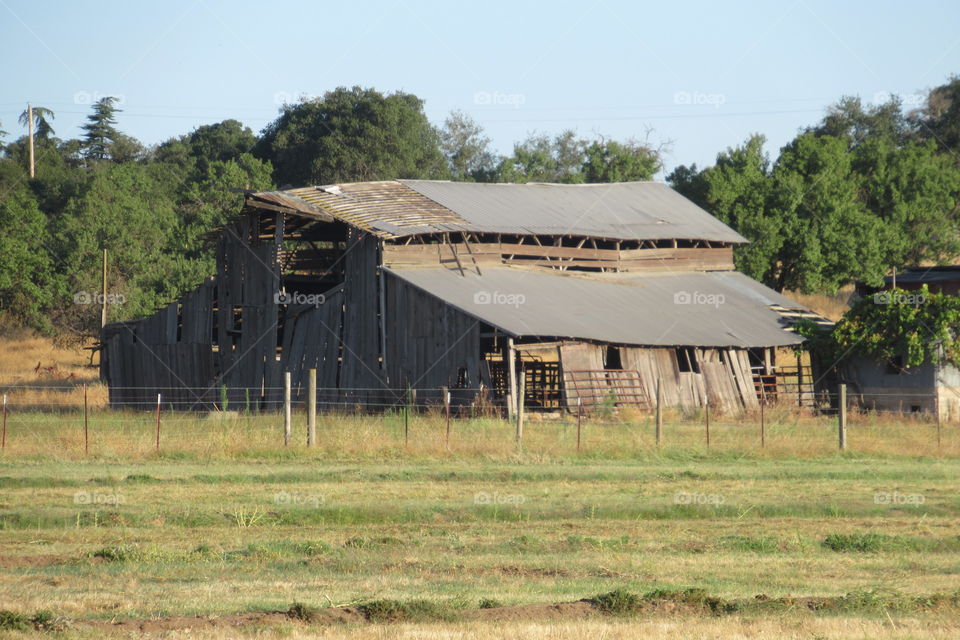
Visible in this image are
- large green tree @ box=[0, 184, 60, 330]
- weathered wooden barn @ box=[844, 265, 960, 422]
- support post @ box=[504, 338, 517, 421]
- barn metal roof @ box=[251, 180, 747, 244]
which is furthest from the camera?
large green tree @ box=[0, 184, 60, 330]

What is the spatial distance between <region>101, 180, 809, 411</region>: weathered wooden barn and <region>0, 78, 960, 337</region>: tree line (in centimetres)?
1233

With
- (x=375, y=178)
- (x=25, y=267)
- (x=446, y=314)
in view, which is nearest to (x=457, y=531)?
(x=446, y=314)

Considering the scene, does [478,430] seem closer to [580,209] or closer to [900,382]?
[900,382]

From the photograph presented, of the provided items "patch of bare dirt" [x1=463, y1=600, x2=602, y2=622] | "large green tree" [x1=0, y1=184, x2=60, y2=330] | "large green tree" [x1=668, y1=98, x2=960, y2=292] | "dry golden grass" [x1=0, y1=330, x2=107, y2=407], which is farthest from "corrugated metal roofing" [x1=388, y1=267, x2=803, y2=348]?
"large green tree" [x1=0, y1=184, x2=60, y2=330]

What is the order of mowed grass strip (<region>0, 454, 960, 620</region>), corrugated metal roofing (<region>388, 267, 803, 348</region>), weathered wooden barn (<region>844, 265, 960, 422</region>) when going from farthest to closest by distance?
weathered wooden barn (<region>844, 265, 960, 422</region>) → corrugated metal roofing (<region>388, 267, 803, 348</region>) → mowed grass strip (<region>0, 454, 960, 620</region>)

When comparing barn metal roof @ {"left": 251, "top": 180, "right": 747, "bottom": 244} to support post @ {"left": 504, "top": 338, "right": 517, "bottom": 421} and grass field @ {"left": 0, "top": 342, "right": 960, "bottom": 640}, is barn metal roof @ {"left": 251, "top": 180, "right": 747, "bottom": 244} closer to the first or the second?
support post @ {"left": 504, "top": 338, "right": 517, "bottom": 421}

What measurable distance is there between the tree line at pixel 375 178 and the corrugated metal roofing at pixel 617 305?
17455 millimetres

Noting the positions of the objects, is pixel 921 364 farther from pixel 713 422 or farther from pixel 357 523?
pixel 357 523

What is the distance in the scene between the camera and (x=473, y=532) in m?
15.3

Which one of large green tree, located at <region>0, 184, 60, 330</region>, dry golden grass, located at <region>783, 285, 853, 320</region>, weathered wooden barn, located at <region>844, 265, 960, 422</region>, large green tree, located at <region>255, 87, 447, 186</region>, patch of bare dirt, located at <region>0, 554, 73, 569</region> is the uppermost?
large green tree, located at <region>255, 87, 447, 186</region>

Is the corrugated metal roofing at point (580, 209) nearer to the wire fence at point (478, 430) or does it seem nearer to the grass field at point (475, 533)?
the wire fence at point (478, 430)

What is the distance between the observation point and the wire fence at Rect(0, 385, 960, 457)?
2256cm

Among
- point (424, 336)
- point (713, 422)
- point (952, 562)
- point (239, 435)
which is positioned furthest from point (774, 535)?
point (424, 336)

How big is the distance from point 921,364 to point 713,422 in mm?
6556
